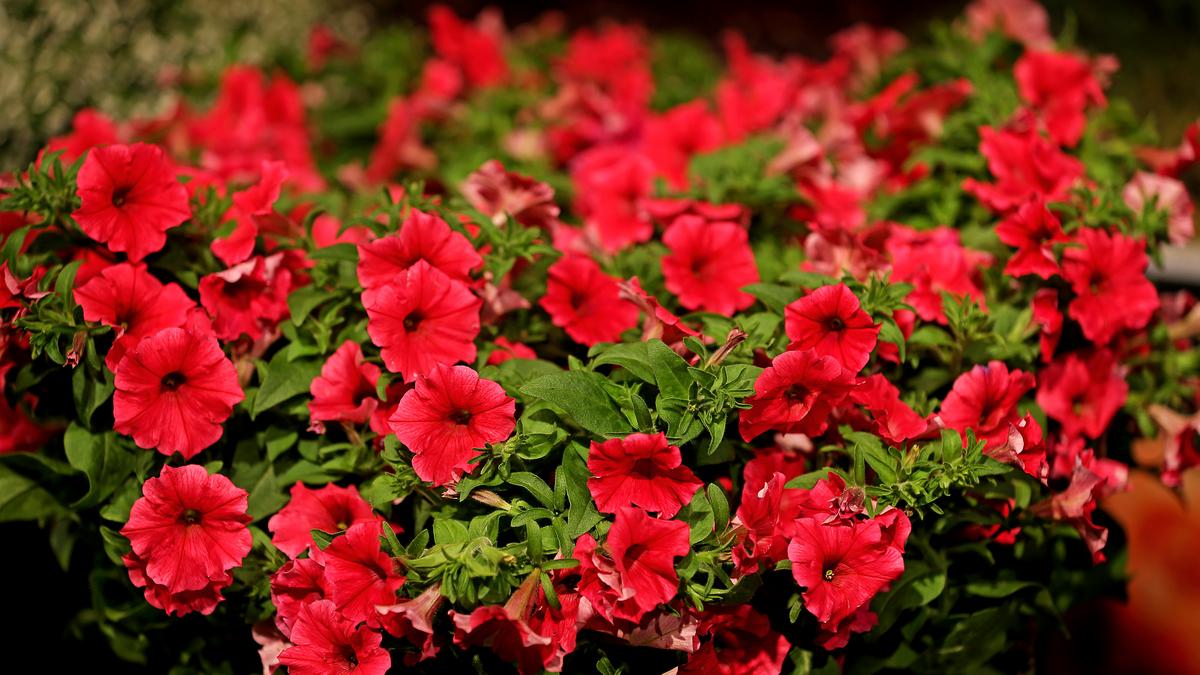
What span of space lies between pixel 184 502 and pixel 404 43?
5.97 feet

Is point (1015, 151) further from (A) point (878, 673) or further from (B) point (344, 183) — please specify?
(B) point (344, 183)

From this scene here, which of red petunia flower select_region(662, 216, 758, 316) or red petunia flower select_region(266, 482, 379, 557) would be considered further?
red petunia flower select_region(662, 216, 758, 316)

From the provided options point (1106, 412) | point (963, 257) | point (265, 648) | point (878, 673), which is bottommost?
point (878, 673)

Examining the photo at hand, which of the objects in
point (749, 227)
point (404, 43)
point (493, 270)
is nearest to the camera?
point (493, 270)

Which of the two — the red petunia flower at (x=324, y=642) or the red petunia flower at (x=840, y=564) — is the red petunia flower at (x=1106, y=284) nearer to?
the red petunia flower at (x=840, y=564)

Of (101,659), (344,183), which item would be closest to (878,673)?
(101,659)

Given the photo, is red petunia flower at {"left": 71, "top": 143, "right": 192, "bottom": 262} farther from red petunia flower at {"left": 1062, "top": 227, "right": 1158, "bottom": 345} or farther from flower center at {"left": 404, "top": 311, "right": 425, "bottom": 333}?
red petunia flower at {"left": 1062, "top": 227, "right": 1158, "bottom": 345}

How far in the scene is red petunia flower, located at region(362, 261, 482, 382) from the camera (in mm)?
1219

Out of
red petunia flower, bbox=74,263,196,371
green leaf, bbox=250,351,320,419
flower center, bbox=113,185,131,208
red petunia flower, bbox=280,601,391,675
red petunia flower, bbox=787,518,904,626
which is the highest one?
flower center, bbox=113,185,131,208

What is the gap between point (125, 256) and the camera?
142 cm

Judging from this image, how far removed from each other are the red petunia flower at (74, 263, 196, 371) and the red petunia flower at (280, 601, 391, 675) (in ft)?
1.35

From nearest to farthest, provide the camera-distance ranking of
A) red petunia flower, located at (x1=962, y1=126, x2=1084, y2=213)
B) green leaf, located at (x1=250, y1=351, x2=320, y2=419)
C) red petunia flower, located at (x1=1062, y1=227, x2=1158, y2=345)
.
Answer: green leaf, located at (x1=250, y1=351, x2=320, y2=419) → red petunia flower, located at (x1=1062, y1=227, x2=1158, y2=345) → red petunia flower, located at (x1=962, y1=126, x2=1084, y2=213)

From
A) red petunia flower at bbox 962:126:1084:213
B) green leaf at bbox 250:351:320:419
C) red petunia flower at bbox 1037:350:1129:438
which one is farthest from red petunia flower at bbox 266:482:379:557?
red petunia flower at bbox 962:126:1084:213

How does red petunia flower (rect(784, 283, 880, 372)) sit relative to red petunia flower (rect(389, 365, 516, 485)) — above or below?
above
